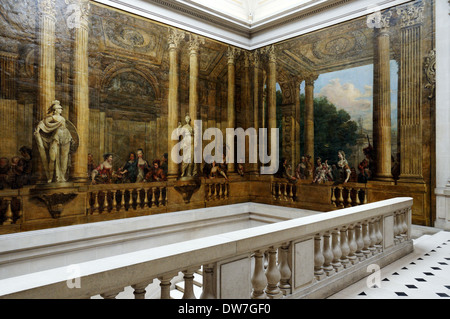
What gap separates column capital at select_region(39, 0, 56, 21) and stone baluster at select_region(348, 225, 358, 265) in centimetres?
870

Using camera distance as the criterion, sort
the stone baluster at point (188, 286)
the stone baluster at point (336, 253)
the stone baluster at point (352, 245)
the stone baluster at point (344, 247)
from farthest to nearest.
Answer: the stone baluster at point (352, 245) → the stone baluster at point (344, 247) → the stone baluster at point (336, 253) → the stone baluster at point (188, 286)

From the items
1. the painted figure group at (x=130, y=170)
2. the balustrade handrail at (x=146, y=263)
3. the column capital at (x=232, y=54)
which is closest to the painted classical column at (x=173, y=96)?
the painted figure group at (x=130, y=170)

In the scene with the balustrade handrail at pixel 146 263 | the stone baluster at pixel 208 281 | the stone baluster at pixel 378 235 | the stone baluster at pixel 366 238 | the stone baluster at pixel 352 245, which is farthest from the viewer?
the stone baluster at pixel 378 235

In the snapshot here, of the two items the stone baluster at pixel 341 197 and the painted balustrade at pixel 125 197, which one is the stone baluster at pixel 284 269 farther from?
the stone baluster at pixel 341 197

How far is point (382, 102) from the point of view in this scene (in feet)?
30.3

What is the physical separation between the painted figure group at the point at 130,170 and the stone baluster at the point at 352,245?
22.2 feet

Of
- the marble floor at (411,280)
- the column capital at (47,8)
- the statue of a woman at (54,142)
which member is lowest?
the marble floor at (411,280)

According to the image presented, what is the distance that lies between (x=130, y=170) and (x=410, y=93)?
8284mm

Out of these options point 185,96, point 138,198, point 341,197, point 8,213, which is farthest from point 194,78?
point 8,213

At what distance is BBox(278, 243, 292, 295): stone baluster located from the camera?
139 inches

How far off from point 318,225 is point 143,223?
689 centimetres

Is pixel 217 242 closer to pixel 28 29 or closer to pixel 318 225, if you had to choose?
pixel 318 225

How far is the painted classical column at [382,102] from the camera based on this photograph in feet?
29.9
